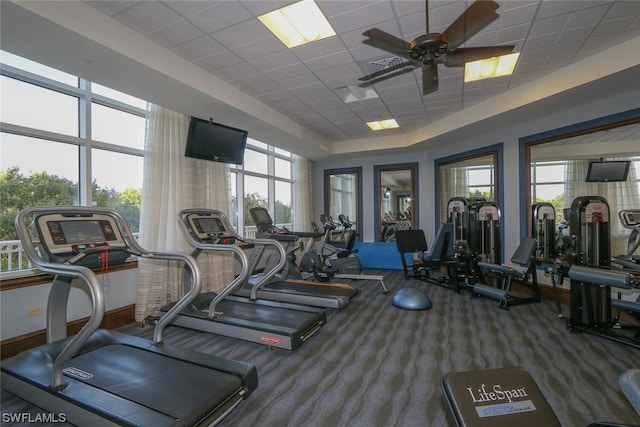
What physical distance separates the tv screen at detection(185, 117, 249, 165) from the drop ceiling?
231 mm

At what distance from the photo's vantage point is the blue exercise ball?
4.13m

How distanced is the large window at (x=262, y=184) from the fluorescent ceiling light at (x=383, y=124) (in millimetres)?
2500

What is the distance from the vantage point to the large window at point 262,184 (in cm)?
632

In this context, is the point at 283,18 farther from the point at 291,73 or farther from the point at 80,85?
the point at 80,85

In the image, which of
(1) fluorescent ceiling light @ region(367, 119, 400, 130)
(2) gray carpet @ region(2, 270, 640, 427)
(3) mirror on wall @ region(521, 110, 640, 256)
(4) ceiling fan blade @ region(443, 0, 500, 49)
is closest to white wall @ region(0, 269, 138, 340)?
(2) gray carpet @ region(2, 270, 640, 427)

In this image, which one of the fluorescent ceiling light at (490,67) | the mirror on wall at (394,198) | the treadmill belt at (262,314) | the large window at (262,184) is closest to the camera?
the treadmill belt at (262,314)

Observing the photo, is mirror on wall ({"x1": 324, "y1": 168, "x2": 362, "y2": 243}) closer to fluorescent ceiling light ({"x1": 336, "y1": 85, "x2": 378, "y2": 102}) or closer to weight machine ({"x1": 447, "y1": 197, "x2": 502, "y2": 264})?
weight machine ({"x1": 447, "y1": 197, "x2": 502, "y2": 264})

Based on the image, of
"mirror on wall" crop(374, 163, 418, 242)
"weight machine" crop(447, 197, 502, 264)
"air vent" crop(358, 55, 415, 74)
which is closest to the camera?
"air vent" crop(358, 55, 415, 74)

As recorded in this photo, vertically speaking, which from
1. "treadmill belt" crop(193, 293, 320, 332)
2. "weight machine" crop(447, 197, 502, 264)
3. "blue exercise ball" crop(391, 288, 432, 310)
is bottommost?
"blue exercise ball" crop(391, 288, 432, 310)

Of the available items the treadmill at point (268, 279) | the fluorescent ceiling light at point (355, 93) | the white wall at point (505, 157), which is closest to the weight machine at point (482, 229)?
the white wall at point (505, 157)

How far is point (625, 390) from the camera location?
107 centimetres

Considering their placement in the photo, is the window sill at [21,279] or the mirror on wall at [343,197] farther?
the mirror on wall at [343,197]

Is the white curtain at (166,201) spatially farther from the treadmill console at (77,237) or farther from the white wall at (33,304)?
the treadmill console at (77,237)

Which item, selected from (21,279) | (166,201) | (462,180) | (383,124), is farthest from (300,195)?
(21,279)
